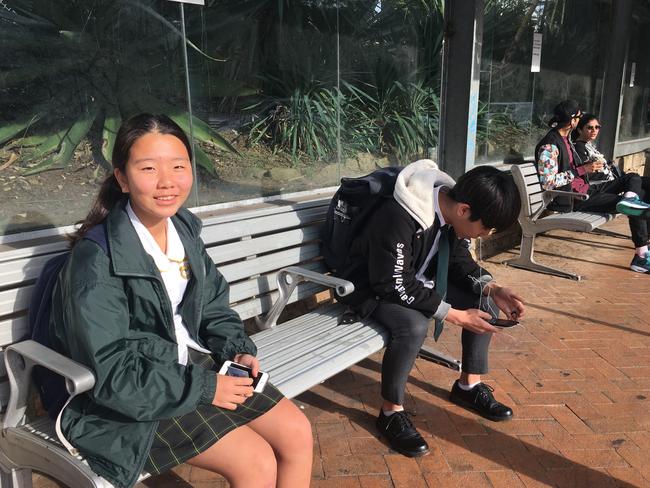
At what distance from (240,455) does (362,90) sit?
3649mm

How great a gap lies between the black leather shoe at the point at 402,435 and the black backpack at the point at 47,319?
4.78 feet

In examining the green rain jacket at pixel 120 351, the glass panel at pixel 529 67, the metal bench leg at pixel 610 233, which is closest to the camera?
the green rain jacket at pixel 120 351

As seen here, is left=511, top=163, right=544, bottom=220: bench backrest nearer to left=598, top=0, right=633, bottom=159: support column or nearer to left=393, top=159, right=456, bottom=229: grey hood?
left=393, top=159, right=456, bottom=229: grey hood

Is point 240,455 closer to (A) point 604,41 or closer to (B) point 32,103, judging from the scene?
(B) point 32,103

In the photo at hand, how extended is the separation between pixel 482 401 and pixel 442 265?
0.74m

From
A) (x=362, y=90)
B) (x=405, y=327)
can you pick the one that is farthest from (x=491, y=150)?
(x=405, y=327)

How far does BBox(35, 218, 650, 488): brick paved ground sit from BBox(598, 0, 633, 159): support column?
4.88 metres

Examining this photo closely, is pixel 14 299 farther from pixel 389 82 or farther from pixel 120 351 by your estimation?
pixel 389 82

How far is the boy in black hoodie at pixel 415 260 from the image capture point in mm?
2465

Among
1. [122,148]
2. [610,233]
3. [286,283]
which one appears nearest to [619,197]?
[610,233]

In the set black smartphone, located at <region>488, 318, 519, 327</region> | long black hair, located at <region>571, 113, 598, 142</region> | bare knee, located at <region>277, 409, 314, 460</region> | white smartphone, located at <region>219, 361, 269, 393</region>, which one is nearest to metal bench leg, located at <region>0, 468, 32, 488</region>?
white smartphone, located at <region>219, 361, 269, 393</region>

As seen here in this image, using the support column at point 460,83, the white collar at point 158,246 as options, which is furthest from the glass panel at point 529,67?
the white collar at point 158,246

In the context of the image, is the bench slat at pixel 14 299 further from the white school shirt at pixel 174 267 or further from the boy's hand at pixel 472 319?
the boy's hand at pixel 472 319

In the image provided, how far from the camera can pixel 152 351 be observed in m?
1.82
